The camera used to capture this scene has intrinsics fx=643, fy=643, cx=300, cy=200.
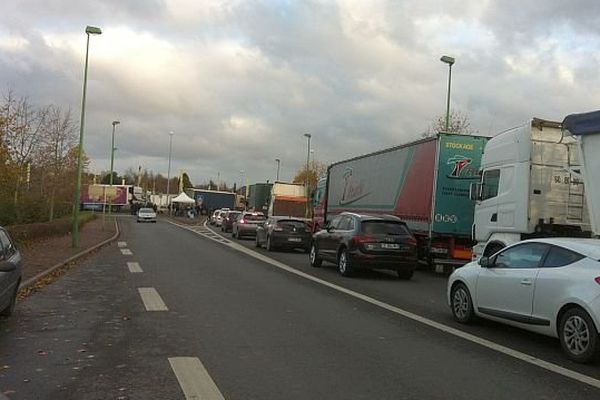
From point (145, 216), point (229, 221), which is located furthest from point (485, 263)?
point (145, 216)

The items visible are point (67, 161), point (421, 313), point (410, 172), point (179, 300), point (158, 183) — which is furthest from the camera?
point (158, 183)

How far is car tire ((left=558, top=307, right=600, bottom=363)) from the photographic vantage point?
23.3ft

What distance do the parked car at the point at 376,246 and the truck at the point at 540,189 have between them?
2.37 m

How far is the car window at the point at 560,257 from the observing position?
7777mm

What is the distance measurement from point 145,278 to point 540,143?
9.50 metres

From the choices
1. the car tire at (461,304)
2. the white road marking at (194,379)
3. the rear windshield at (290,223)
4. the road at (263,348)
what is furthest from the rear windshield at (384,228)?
the white road marking at (194,379)

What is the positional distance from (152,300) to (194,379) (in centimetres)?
547

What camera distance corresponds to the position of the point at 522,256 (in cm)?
870

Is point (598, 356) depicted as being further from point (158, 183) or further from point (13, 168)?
point (158, 183)

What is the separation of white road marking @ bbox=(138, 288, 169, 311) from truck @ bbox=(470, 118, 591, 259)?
777 centimetres

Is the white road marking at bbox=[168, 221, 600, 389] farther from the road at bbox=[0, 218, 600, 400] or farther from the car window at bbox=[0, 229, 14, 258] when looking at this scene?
the car window at bbox=[0, 229, 14, 258]

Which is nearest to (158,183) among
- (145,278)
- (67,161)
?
(67,161)

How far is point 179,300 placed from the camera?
1140cm

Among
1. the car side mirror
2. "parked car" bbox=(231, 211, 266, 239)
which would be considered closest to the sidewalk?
the car side mirror
